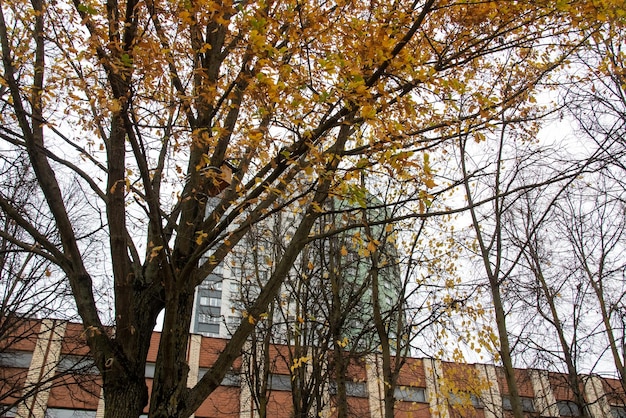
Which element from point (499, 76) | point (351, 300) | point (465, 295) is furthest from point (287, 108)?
point (465, 295)

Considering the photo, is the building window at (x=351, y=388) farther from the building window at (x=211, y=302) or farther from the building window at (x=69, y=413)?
the building window at (x=211, y=302)

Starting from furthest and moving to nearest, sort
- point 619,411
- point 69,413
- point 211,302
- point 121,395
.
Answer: point 211,302 → point 69,413 → point 619,411 → point 121,395

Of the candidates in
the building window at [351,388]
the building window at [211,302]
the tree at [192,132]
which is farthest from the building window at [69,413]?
the building window at [211,302]

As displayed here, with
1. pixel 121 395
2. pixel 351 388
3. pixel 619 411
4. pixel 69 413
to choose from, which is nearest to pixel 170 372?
pixel 121 395

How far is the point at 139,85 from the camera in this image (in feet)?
12.1

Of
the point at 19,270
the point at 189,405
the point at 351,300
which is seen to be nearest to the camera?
the point at 189,405

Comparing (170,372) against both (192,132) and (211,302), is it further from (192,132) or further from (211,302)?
(211,302)

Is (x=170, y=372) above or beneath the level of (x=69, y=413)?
beneath

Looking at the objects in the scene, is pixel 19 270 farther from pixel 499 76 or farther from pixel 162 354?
pixel 499 76

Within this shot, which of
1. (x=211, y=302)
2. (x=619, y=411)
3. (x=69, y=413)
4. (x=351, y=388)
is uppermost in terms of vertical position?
(x=211, y=302)

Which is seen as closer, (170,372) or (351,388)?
(170,372)

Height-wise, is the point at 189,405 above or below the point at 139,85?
below

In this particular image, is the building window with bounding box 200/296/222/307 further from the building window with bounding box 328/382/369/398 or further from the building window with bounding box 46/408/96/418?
the building window with bounding box 328/382/369/398

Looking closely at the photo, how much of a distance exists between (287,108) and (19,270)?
26.2 ft
